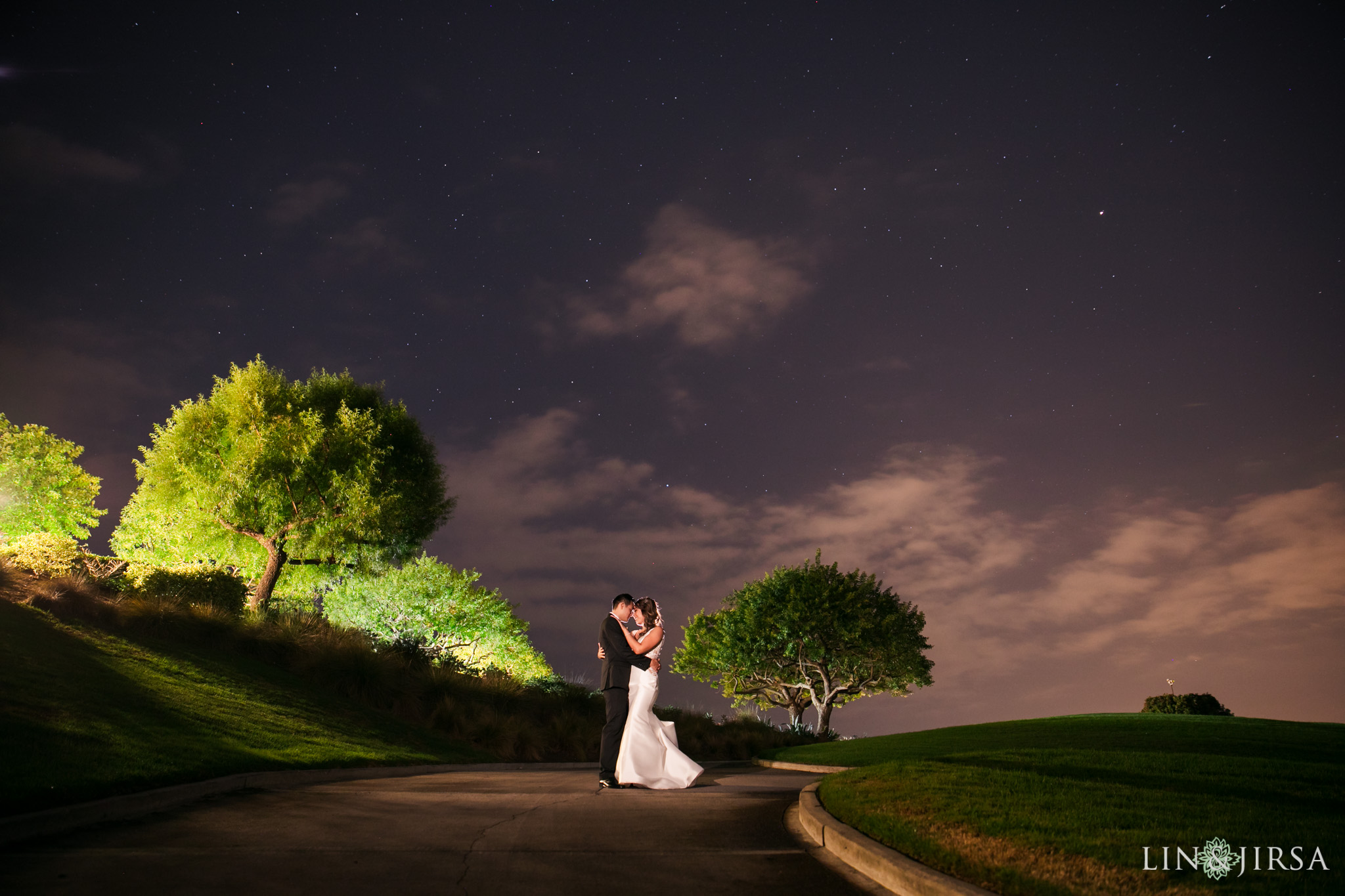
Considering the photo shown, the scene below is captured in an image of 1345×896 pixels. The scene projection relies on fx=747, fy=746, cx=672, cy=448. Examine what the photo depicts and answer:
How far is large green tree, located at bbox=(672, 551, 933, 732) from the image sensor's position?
39906 millimetres

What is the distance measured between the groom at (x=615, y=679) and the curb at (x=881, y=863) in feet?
11.3

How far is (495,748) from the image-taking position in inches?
750

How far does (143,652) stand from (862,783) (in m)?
14.6

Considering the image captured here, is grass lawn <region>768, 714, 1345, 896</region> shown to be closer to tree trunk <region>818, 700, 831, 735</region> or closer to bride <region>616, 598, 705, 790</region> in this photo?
bride <region>616, 598, 705, 790</region>

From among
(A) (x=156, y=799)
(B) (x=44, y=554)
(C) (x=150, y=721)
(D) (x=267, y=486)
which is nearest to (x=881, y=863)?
(A) (x=156, y=799)

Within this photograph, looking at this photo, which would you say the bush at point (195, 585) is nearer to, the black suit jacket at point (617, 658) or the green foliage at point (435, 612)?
the green foliage at point (435, 612)

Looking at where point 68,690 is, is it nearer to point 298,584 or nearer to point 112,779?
point 112,779

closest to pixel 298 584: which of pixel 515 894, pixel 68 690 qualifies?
pixel 68 690

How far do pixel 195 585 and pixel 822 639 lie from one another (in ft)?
96.4

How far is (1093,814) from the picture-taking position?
6.32 meters

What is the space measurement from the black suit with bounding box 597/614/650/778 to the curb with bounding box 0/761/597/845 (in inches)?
168

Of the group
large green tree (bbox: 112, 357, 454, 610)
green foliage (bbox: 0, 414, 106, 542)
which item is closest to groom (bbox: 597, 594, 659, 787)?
large green tree (bbox: 112, 357, 454, 610)

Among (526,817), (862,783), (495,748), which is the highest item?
(862,783)

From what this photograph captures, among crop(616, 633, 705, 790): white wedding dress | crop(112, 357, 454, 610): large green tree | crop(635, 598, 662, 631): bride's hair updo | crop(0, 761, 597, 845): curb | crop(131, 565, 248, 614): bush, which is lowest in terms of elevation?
crop(0, 761, 597, 845): curb
